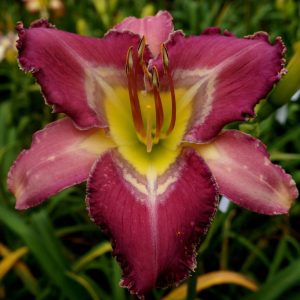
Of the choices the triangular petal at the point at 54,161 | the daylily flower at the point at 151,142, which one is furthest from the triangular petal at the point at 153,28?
the triangular petal at the point at 54,161

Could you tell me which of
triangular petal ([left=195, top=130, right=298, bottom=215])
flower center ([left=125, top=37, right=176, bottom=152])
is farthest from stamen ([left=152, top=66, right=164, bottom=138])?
triangular petal ([left=195, top=130, right=298, bottom=215])

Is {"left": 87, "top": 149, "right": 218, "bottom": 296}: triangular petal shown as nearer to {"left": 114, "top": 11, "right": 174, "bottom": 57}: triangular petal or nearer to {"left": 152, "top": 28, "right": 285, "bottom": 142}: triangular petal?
{"left": 152, "top": 28, "right": 285, "bottom": 142}: triangular petal

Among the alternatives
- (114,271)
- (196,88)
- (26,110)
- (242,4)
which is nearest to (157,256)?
(196,88)

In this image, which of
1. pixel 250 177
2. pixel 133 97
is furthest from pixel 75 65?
pixel 250 177

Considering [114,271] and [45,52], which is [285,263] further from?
[45,52]

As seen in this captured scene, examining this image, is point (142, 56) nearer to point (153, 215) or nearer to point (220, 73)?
point (220, 73)

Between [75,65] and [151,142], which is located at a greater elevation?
[75,65]
